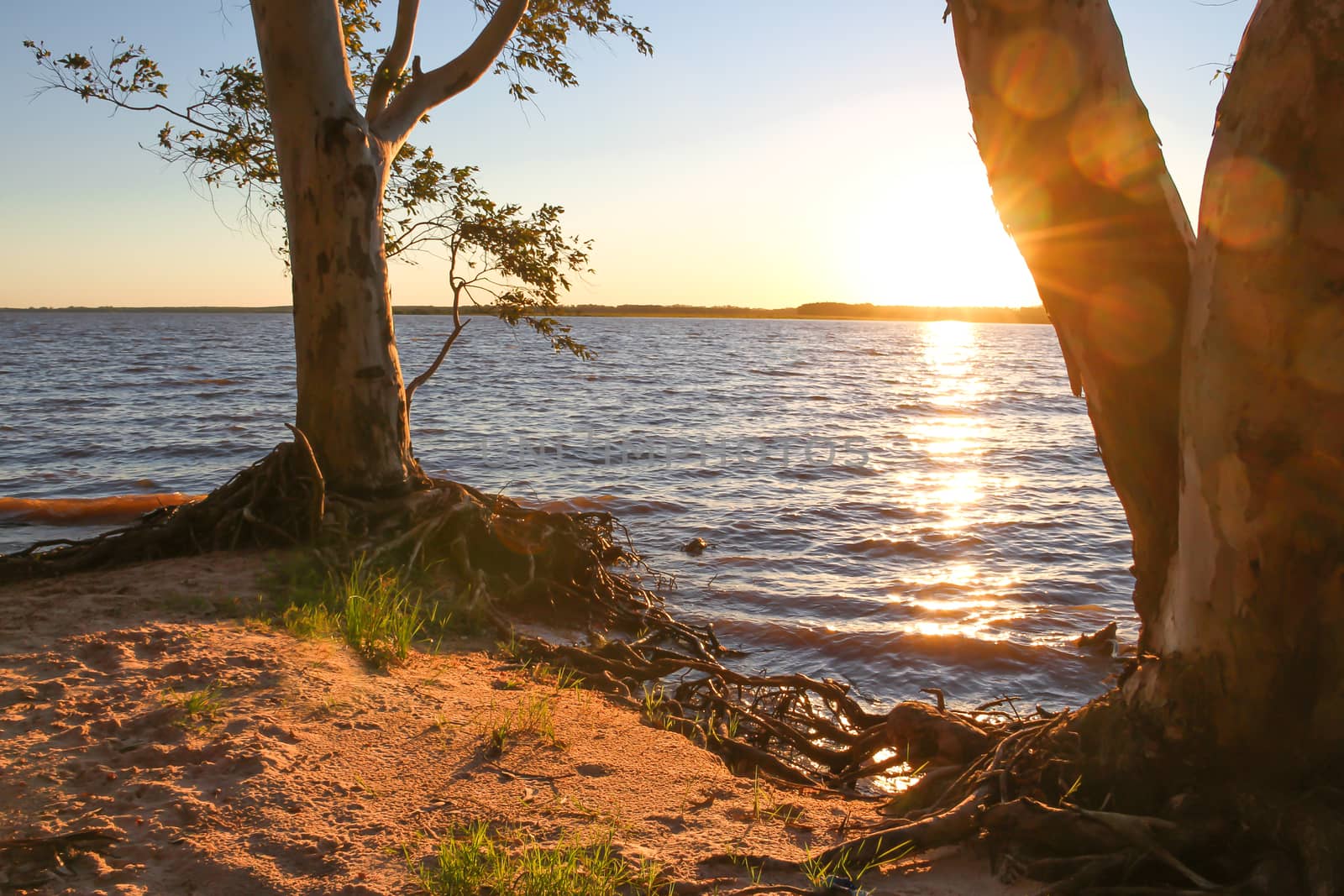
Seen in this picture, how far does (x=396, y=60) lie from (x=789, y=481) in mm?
10256

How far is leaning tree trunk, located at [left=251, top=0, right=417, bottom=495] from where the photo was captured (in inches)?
281

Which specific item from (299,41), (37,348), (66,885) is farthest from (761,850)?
(37,348)

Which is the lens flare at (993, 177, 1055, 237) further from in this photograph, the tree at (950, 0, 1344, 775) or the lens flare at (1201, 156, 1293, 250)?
the lens flare at (1201, 156, 1293, 250)

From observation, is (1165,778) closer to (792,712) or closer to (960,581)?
(792,712)

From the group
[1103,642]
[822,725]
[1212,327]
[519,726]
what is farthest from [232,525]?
[1103,642]

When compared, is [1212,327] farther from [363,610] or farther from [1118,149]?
[363,610]

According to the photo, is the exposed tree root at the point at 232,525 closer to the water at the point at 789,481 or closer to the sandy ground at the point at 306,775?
the sandy ground at the point at 306,775

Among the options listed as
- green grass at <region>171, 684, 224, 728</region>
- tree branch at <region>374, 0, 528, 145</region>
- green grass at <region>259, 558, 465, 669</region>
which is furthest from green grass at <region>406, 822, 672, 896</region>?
tree branch at <region>374, 0, 528, 145</region>

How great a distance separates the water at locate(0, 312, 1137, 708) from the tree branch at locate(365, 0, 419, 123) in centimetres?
573

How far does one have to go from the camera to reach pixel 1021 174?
3.60 meters

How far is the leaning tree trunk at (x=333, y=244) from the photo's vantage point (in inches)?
281

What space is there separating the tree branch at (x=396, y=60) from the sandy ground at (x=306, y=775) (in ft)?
16.3

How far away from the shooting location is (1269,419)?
10.00 ft

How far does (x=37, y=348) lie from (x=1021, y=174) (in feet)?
219
